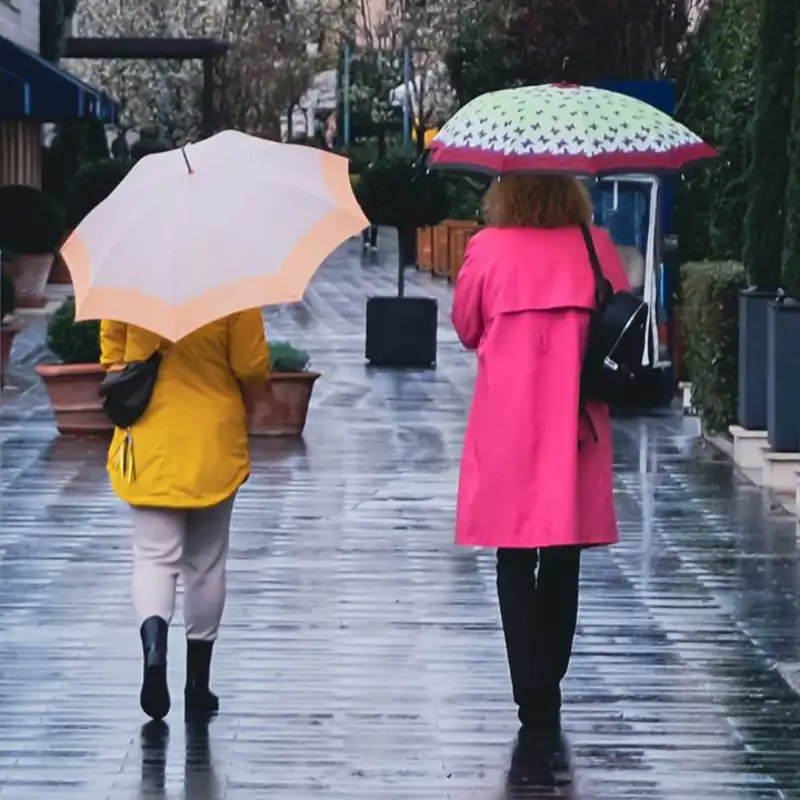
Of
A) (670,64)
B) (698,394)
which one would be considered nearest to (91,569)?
(698,394)

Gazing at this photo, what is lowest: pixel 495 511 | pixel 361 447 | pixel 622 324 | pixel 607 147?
pixel 361 447

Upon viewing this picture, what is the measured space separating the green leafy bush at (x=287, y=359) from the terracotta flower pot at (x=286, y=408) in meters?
0.17

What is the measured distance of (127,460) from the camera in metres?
6.24

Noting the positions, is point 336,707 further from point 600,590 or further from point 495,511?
point 600,590

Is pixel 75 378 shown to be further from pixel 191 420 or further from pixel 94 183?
pixel 94 183

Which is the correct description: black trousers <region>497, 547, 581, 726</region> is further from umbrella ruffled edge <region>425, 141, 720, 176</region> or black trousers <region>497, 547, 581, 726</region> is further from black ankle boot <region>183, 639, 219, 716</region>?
umbrella ruffled edge <region>425, 141, 720, 176</region>

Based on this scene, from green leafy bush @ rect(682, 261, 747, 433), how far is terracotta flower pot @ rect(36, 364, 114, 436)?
11.8 feet

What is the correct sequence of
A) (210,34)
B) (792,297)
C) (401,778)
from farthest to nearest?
(210,34) < (792,297) < (401,778)

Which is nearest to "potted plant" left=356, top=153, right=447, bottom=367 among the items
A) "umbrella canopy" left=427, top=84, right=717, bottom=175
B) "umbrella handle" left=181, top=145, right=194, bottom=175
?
"umbrella canopy" left=427, top=84, right=717, bottom=175

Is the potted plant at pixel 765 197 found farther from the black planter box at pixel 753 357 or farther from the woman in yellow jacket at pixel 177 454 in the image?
the woman in yellow jacket at pixel 177 454

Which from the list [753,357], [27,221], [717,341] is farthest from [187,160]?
[27,221]

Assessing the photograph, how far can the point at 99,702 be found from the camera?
663 centimetres

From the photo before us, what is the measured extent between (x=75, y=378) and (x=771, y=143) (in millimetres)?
4349

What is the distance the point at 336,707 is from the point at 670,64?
793 inches
